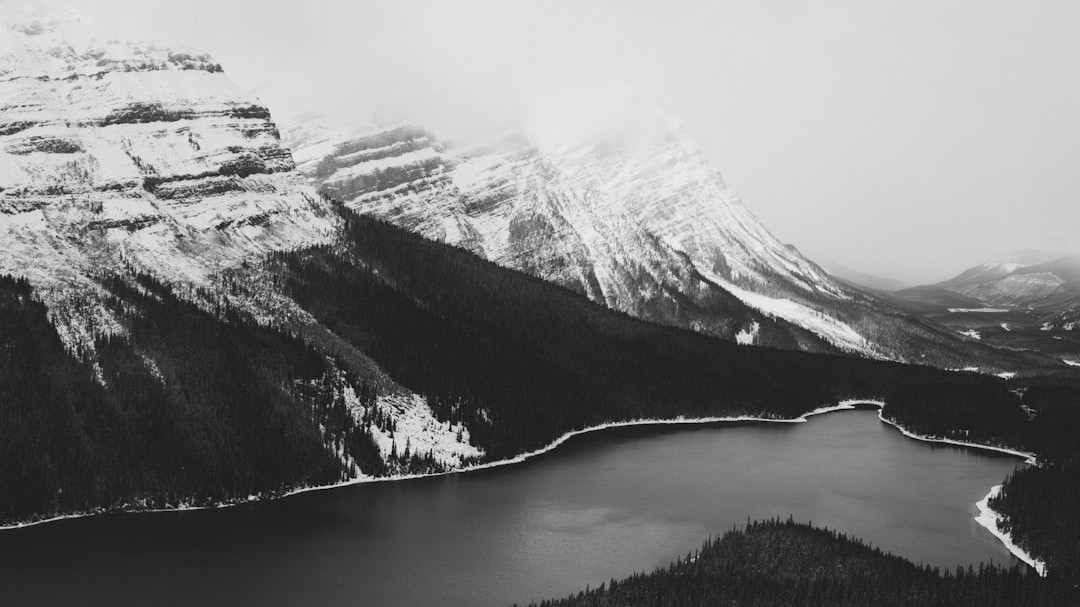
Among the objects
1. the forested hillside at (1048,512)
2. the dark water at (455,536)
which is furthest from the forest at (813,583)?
the dark water at (455,536)

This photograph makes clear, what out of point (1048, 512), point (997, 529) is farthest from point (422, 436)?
point (1048, 512)

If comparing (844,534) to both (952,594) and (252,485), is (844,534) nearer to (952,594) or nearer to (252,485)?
(952,594)

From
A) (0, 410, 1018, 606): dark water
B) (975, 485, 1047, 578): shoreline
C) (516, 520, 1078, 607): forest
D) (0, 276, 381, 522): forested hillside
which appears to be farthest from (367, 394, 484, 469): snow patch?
(975, 485, 1047, 578): shoreline

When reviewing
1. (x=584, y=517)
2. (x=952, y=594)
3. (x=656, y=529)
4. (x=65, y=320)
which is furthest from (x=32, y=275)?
(x=952, y=594)

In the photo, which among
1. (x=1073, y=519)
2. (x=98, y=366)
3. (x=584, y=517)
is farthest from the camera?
(x=98, y=366)

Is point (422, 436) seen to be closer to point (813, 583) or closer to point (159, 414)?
point (159, 414)

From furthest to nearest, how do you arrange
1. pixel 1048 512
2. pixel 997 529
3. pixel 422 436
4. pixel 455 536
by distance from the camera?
pixel 422 436
pixel 997 529
pixel 1048 512
pixel 455 536

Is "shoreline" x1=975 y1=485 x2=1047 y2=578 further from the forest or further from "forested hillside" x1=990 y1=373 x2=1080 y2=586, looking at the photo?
the forest
